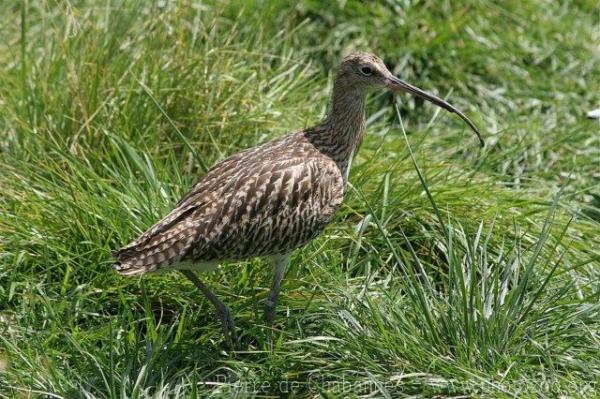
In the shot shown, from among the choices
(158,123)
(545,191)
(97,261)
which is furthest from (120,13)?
(545,191)

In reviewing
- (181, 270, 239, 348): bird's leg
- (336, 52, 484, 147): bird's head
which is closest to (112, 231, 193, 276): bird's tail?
(181, 270, 239, 348): bird's leg

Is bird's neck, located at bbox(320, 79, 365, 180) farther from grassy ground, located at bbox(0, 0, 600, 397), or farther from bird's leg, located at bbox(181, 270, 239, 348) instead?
bird's leg, located at bbox(181, 270, 239, 348)

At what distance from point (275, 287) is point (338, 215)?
0.83 metres

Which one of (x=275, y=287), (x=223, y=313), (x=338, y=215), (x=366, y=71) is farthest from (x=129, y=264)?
(x=366, y=71)

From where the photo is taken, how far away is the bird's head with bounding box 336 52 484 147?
6180 mm

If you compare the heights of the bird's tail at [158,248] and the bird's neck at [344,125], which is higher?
the bird's neck at [344,125]

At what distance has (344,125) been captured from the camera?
20.3 ft

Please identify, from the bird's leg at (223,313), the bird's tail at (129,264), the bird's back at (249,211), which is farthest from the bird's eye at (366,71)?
the bird's tail at (129,264)

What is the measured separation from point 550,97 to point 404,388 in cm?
388

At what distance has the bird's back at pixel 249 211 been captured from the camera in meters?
5.37

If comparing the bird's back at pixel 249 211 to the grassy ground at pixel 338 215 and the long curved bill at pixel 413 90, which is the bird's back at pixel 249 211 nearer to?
the grassy ground at pixel 338 215

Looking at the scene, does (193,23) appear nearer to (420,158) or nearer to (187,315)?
(420,158)

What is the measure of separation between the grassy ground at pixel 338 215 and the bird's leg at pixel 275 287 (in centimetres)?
8

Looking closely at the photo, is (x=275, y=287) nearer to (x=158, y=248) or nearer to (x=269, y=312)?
(x=269, y=312)
